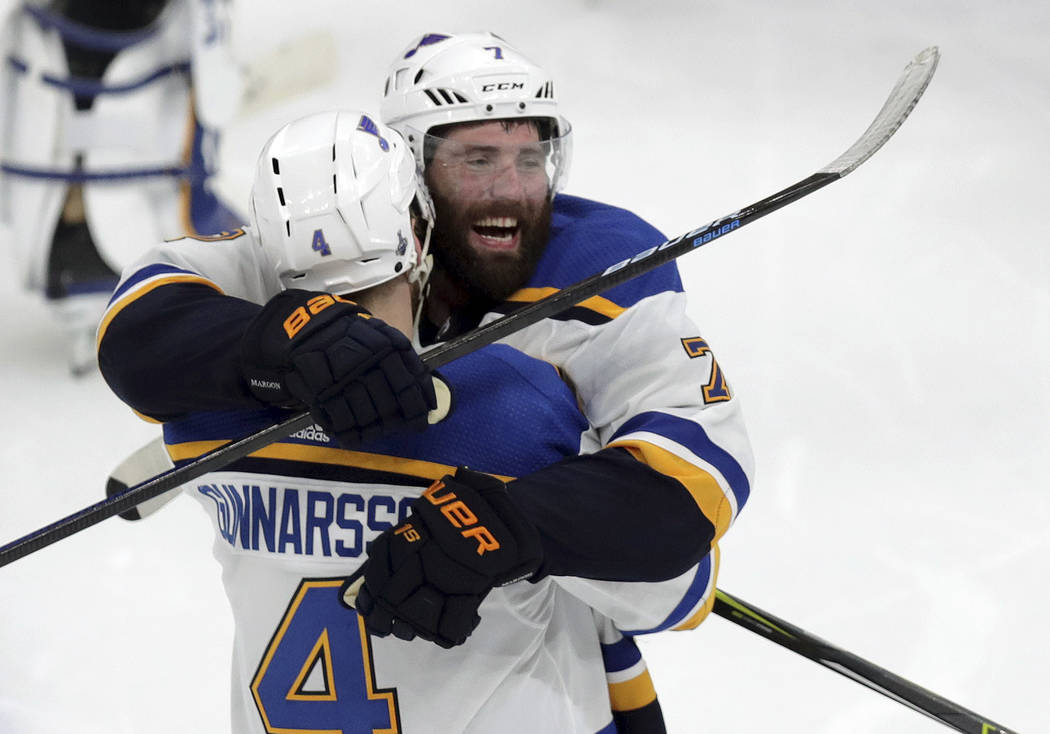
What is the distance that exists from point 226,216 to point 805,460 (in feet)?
6.77

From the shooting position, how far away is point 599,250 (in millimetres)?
1633

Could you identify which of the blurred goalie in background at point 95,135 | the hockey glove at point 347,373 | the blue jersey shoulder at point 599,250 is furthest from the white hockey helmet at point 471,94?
the blurred goalie in background at point 95,135

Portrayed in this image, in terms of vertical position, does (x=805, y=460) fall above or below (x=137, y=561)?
above

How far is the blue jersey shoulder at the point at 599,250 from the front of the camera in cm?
152

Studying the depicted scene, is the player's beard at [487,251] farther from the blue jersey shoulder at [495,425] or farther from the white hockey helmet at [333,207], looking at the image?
the blue jersey shoulder at [495,425]

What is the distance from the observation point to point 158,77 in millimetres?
3891

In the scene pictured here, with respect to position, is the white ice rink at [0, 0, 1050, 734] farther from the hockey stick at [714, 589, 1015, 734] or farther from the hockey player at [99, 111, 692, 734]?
the hockey player at [99, 111, 692, 734]

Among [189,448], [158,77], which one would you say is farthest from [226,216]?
[189,448]

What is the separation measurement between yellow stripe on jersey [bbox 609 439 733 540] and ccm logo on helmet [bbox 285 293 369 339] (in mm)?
297

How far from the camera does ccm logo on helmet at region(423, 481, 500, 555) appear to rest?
105cm

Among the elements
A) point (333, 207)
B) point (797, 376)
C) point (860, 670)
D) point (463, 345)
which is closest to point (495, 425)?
point (463, 345)

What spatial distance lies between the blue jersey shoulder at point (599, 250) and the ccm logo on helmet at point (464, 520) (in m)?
0.51

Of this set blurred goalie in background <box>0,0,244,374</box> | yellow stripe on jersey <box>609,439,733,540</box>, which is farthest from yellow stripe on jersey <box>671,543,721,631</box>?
blurred goalie in background <box>0,0,244,374</box>

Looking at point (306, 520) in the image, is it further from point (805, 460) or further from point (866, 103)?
point (866, 103)
